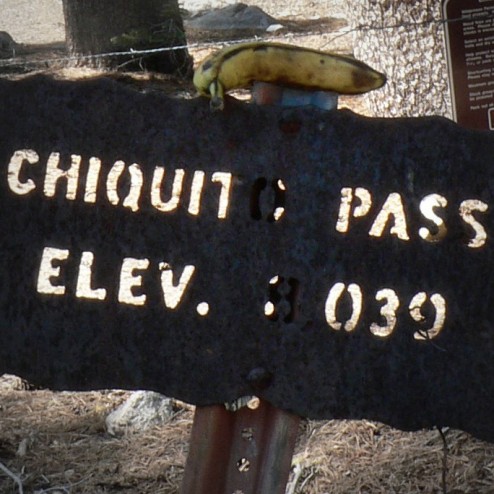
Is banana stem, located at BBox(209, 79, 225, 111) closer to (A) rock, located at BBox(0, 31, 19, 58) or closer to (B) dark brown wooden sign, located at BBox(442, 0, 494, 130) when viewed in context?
(B) dark brown wooden sign, located at BBox(442, 0, 494, 130)

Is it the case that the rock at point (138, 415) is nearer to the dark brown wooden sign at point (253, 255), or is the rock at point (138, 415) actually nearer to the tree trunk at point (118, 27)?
the dark brown wooden sign at point (253, 255)

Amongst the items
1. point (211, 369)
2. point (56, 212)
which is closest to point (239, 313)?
point (211, 369)

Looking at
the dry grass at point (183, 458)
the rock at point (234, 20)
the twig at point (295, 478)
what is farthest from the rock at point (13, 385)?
the rock at point (234, 20)

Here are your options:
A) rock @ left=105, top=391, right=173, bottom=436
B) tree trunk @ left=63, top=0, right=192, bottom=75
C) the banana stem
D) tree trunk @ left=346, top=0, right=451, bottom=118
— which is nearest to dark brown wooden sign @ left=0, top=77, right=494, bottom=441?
the banana stem

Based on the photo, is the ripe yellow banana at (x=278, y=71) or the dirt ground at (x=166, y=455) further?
the dirt ground at (x=166, y=455)

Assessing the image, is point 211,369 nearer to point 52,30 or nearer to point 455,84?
point 455,84

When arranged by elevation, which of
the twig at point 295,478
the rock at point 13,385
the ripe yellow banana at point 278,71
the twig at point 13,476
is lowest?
the twig at point 13,476
